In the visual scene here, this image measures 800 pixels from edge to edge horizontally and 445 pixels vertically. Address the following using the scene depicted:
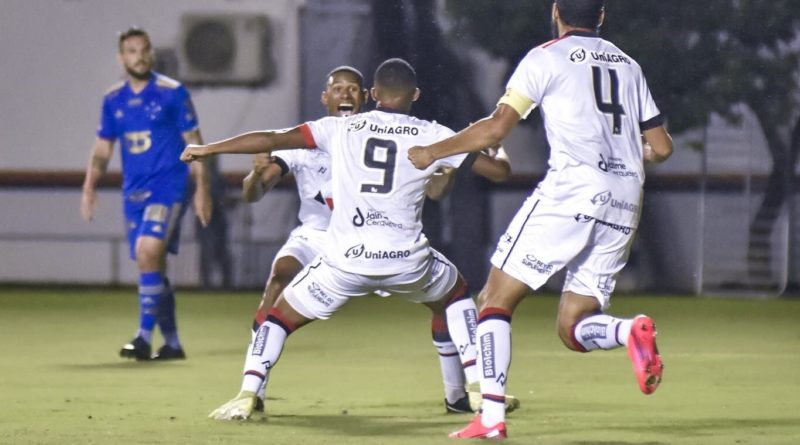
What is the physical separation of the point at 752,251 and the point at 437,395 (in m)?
9.66

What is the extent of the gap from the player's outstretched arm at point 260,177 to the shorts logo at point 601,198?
194 centimetres

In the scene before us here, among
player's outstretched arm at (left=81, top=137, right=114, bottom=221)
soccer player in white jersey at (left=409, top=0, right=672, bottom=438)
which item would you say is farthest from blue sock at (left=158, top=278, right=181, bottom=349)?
soccer player in white jersey at (left=409, top=0, right=672, bottom=438)

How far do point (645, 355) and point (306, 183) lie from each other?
2.65m

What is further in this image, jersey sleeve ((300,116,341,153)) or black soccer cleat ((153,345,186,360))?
black soccer cleat ((153,345,186,360))

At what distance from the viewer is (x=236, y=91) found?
1838 centimetres

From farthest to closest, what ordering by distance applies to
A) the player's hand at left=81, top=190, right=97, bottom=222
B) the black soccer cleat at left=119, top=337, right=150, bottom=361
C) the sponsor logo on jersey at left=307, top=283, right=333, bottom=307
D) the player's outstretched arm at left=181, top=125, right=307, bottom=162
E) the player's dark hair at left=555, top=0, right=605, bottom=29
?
the player's hand at left=81, top=190, right=97, bottom=222 < the black soccer cleat at left=119, top=337, right=150, bottom=361 < the sponsor logo on jersey at left=307, top=283, right=333, bottom=307 < the player's outstretched arm at left=181, top=125, right=307, bottom=162 < the player's dark hair at left=555, top=0, right=605, bottom=29

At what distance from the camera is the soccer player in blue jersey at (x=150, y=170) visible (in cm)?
1054

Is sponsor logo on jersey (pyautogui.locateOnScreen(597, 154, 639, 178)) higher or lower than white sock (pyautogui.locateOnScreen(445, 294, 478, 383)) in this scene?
higher

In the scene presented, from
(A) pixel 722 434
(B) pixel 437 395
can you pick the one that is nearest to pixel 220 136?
(B) pixel 437 395

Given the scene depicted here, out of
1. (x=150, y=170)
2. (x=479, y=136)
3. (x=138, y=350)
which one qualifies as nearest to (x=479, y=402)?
(x=479, y=136)

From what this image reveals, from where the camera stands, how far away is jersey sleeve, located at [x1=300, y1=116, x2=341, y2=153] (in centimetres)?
721

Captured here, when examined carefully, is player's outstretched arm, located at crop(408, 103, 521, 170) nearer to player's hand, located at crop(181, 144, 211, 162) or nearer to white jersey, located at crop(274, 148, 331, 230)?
player's hand, located at crop(181, 144, 211, 162)

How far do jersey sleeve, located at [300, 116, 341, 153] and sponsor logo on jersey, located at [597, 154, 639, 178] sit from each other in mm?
1281

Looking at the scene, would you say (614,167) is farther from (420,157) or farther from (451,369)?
(451,369)
